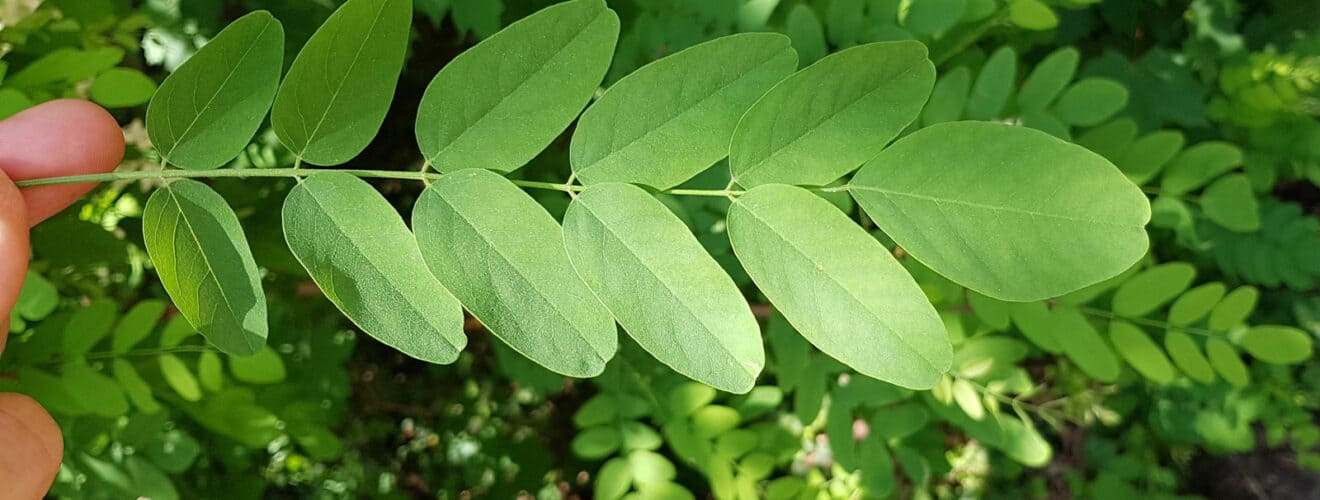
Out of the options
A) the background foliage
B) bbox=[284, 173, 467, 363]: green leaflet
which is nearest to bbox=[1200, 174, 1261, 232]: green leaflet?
the background foliage

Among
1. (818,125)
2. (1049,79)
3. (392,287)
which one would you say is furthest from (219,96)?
(1049,79)

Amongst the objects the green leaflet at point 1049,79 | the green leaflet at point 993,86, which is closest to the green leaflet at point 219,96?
the green leaflet at point 993,86

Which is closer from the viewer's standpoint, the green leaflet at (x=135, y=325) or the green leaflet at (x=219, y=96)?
the green leaflet at (x=219, y=96)

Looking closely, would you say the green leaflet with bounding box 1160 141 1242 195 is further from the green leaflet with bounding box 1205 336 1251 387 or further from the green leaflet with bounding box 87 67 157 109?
the green leaflet with bounding box 87 67 157 109

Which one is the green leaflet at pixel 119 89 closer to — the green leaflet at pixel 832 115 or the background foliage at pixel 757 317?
the background foliage at pixel 757 317

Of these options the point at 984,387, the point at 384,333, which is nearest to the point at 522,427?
the point at 984,387

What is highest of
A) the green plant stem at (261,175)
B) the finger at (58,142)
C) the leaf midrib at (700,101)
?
the leaf midrib at (700,101)
